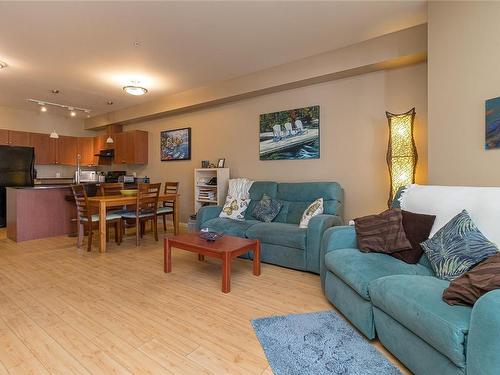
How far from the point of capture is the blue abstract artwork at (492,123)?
2.13 meters

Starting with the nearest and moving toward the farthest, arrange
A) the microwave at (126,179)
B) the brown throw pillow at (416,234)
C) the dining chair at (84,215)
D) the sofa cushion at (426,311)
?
the sofa cushion at (426,311), the brown throw pillow at (416,234), the dining chair at (84,215), the microwave at (126,179)

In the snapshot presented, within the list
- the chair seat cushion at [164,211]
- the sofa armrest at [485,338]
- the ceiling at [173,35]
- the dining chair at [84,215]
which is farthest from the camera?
the chair seat cushion at [164,211]

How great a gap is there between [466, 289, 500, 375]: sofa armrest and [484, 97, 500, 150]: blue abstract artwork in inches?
61.4

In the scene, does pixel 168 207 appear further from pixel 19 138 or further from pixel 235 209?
pixel 19 138

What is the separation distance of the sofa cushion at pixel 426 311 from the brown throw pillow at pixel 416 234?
0.42 metres

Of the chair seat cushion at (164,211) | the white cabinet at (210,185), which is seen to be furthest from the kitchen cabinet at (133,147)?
the chair seat cushion at (164,211)

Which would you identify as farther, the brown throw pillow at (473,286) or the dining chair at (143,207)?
the dining chair at (143,207)

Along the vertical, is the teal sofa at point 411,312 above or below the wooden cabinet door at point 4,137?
below

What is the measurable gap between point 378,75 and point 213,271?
304 cm

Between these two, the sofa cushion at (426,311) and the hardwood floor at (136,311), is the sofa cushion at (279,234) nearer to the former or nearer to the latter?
the hardwood floor at (136,311)

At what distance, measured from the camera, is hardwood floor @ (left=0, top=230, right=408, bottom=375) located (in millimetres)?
1583

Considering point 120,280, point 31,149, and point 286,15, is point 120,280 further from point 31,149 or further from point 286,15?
point 31,149

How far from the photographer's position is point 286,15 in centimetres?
277

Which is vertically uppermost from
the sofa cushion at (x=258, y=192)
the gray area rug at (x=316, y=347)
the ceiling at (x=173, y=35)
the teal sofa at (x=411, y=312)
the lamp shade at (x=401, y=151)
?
the ceiling at (x=173, y=35)
